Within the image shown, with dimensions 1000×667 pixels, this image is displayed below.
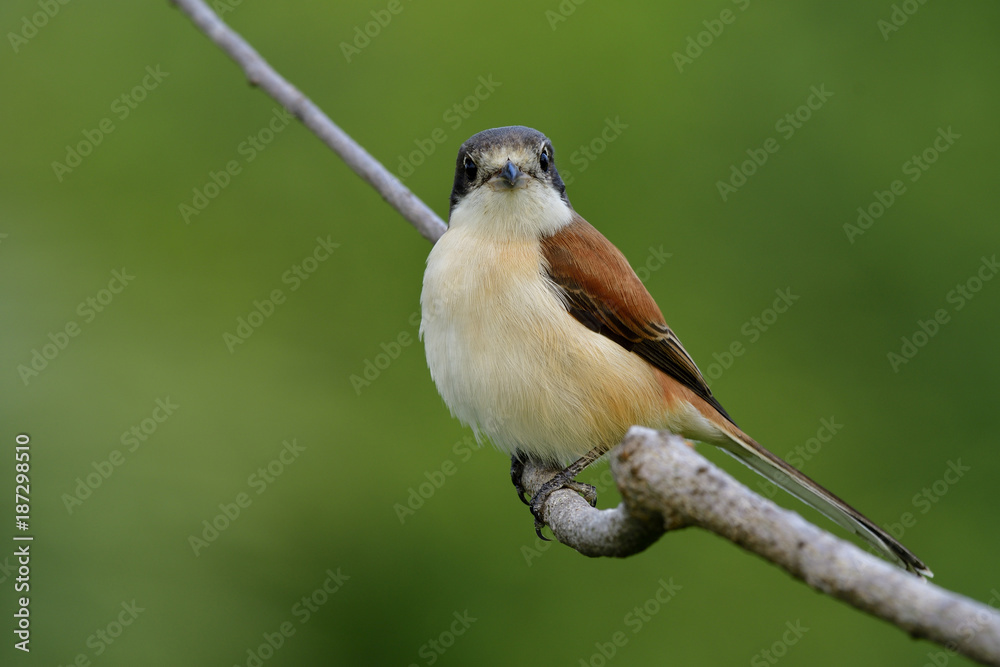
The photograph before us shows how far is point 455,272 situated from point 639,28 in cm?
314

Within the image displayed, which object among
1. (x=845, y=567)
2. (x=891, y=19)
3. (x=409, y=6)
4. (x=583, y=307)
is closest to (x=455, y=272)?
(x=583, y=307)

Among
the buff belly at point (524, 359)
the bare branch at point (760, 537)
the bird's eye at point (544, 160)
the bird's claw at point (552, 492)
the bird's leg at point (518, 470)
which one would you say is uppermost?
the bird's eye at point (544, 160)

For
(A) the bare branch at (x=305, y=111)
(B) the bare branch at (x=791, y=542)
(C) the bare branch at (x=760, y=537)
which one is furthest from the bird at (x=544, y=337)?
(B) the bare branch at (x=791, y=542)

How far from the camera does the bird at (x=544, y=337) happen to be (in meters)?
→ 3.48

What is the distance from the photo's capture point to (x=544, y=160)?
3.82 meters

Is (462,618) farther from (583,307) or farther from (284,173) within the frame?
(284,173)

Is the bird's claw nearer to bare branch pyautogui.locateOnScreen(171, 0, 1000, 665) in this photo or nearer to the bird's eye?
bare branch pyautogui.locateOnScreen(171, 0, 1000, 665)

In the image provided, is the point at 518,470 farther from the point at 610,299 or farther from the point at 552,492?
the point at 610,299

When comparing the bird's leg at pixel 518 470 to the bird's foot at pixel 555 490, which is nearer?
the bird's foot at pixel 555 490

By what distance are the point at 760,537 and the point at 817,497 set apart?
2.06 m

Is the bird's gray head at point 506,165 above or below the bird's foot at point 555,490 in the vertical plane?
above

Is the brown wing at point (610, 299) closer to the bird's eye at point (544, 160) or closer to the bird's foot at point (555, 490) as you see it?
the bird's eye at point (544, 160)

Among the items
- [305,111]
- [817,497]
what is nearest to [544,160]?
[305,111]

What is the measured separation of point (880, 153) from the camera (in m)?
5.67
